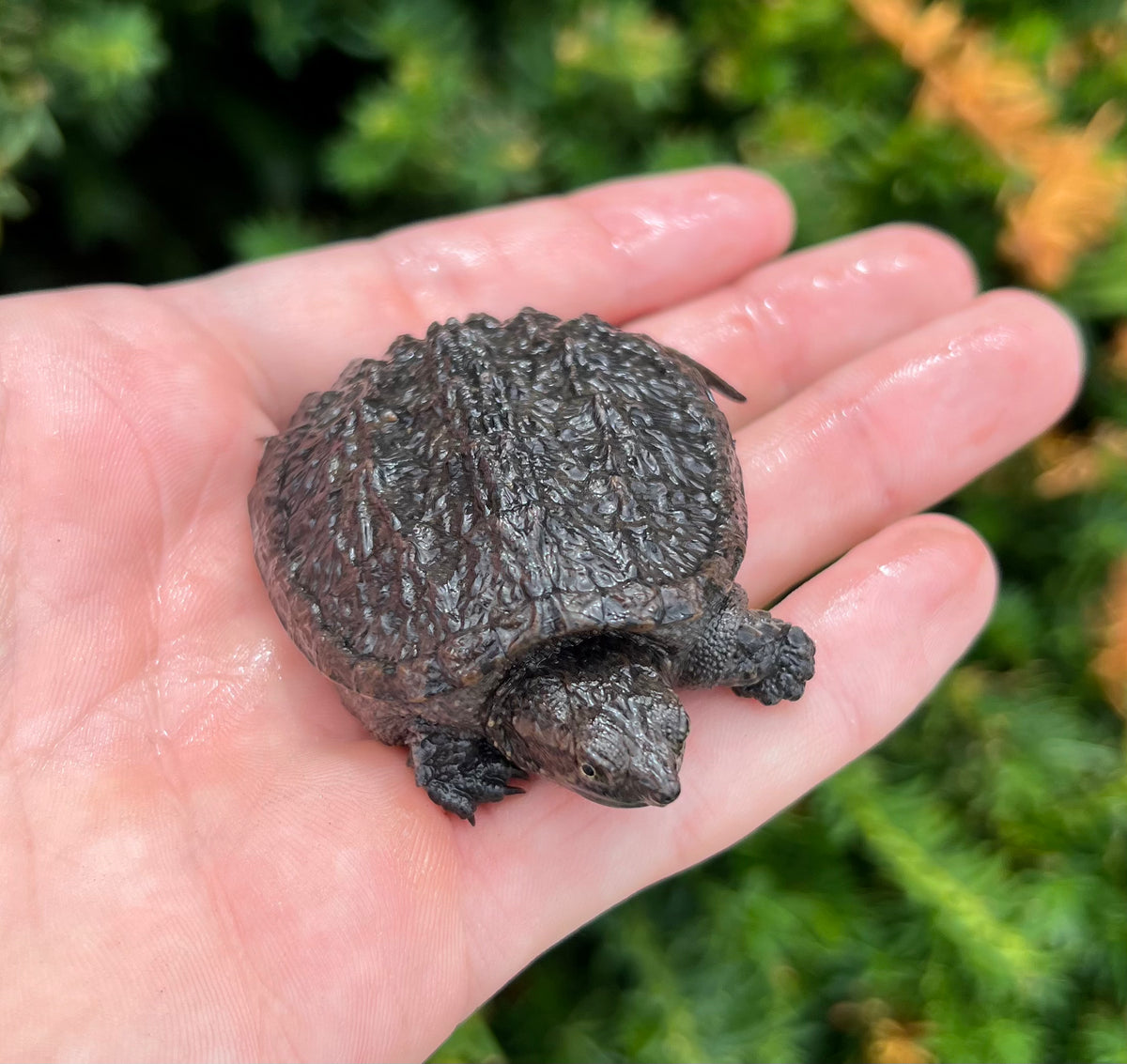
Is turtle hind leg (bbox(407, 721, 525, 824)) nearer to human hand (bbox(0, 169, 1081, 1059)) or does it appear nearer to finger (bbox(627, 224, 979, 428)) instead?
human hand (bbox(0, 169, 1081, 1059))

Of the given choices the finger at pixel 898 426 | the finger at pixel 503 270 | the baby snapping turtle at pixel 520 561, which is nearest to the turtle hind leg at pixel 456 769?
the baby snapping turtle at pixel 520 561

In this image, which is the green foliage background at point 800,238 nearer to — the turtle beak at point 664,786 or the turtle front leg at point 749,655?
the turtle front leg at point 749,655

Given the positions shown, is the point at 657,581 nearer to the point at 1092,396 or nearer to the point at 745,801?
the point at 745,801

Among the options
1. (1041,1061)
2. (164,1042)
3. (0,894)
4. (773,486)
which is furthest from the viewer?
(773,486)

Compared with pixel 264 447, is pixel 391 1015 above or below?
below

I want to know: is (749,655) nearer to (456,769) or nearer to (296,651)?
(456,769)

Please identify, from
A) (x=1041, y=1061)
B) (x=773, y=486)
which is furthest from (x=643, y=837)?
(x=1041, y=1061)

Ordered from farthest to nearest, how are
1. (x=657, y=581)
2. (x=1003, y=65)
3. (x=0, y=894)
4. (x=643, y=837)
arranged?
(x=1003, y=65)
(x=643, y=837)
(x=657, y=581)
(x=0, y=894)

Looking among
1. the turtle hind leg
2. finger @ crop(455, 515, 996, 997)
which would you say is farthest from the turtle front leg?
the turtle hind leg
